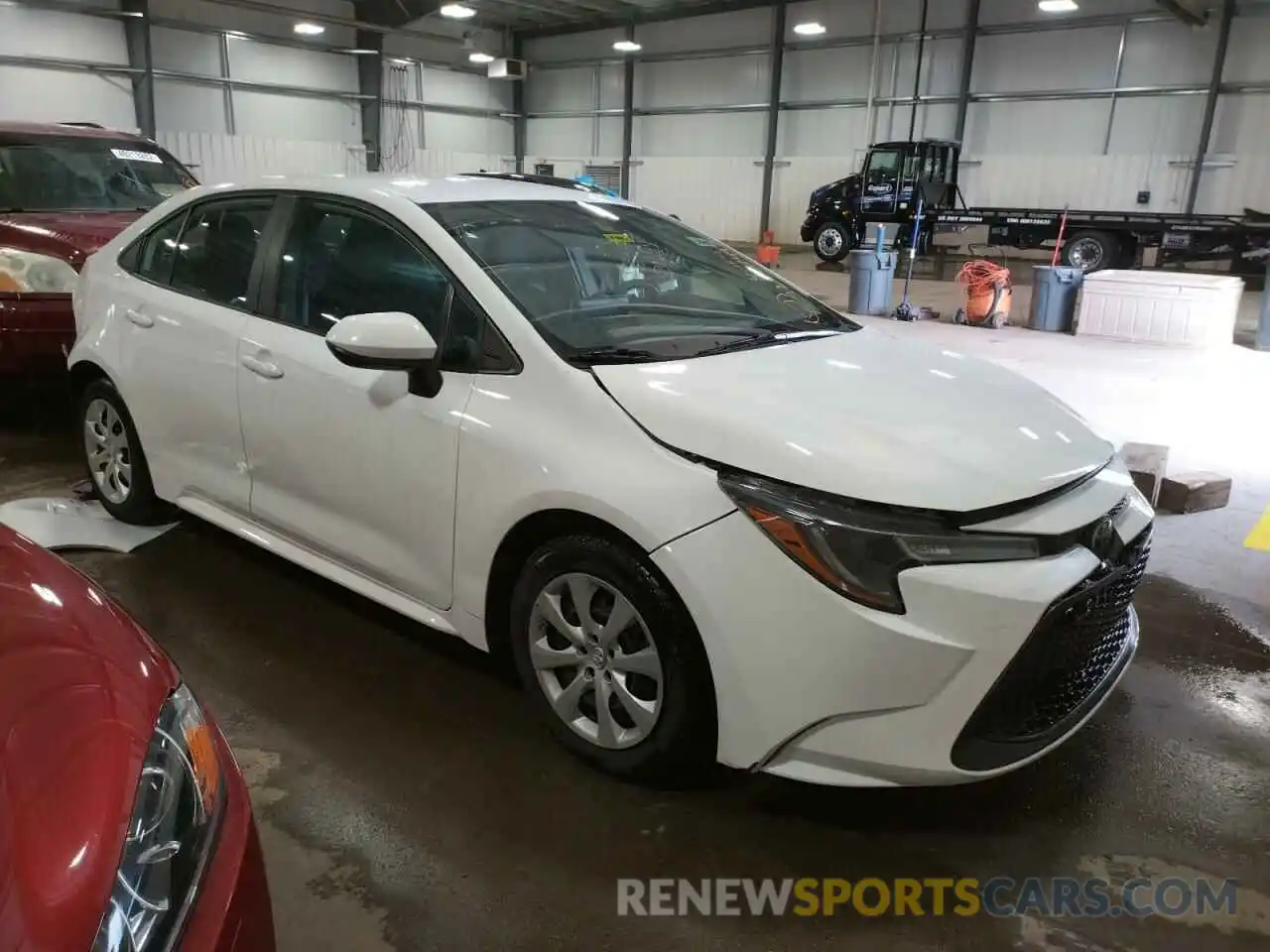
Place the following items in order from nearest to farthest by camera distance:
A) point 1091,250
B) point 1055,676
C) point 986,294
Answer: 1. point 1055,676
2. point 986,294
3. point 1091,250

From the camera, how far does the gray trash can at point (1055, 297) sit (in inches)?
434

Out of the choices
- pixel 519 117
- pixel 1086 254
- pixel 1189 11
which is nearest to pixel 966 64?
pixel 1189 11

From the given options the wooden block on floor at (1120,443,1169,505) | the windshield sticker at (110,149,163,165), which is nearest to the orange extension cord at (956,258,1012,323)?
the wooden block on floor at (1120,443,1169,505)

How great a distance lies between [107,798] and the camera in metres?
1.11

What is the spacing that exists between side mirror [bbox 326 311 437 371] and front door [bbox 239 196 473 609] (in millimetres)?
113

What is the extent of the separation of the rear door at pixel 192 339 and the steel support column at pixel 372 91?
58.2ft

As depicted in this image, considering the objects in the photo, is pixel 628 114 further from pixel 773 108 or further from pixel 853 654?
pixel 853 654

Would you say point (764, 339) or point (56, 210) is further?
point (56, 210)

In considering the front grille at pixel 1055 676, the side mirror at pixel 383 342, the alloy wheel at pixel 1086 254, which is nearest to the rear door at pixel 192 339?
the side mirror at pixel 383 342

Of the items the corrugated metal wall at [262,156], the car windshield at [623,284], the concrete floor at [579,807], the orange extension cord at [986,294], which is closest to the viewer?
the concrete floor at [579,807]

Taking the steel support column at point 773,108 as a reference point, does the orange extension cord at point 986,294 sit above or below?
below

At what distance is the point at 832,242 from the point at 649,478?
658 inches

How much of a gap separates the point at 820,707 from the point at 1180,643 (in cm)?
198

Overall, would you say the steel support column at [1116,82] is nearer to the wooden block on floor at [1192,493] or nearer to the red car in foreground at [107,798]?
the wooden block on floor at [1192,493]
